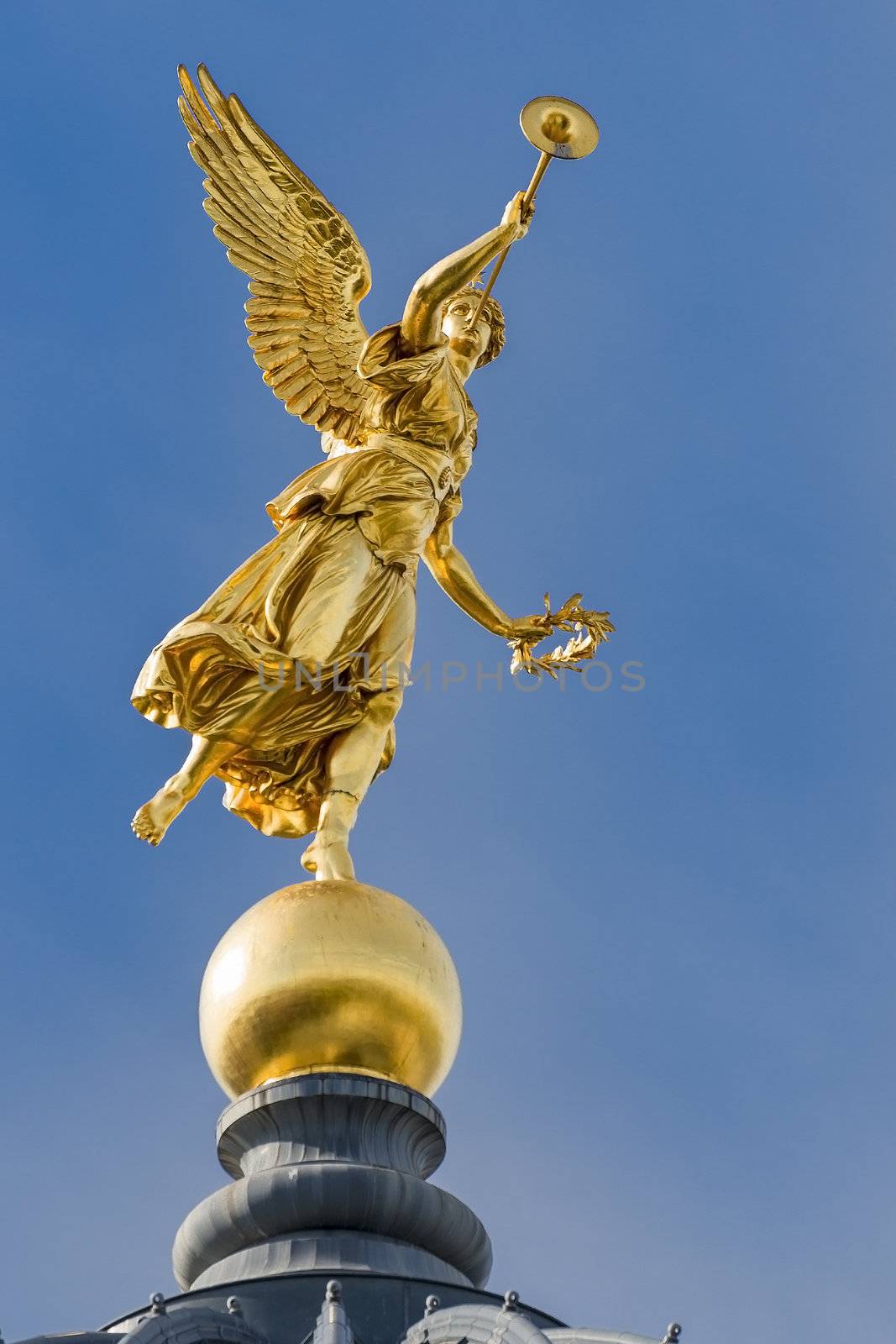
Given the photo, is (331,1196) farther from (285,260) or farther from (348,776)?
(285,260)

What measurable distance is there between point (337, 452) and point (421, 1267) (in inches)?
235

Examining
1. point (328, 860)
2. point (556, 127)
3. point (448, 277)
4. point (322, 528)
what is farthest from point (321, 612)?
point (556, 127)

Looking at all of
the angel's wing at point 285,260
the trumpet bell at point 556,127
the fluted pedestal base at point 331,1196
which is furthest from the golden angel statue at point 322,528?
the fluted pedestal base at point 331,1196

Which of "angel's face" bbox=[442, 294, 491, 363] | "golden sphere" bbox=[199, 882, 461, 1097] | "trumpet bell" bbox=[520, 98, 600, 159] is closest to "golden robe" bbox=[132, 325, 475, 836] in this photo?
"angel's face" bbox=[442, 294, 491, 363]

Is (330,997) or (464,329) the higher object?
(464,329)

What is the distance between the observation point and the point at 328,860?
60.8ft

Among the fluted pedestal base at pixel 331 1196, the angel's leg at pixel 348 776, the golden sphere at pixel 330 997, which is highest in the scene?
the angel's leg at pixel 348 776

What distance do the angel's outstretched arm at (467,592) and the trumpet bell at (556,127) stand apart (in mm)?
3105

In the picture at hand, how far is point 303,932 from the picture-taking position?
17.4m

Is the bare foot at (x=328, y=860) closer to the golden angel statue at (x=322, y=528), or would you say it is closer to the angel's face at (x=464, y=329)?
the golden angel statue at (x=322, y=528)

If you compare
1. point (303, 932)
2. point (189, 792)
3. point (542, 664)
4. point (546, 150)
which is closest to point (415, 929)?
point (303, 932)

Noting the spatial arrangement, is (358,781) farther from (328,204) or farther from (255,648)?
(328,204)

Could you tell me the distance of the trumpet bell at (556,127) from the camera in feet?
59.9

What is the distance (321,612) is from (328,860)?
1.65 m
